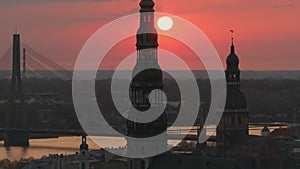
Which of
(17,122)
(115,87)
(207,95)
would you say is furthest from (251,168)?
(115,87)

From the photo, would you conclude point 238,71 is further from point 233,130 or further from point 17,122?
point 17,122

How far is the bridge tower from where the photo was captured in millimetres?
55312

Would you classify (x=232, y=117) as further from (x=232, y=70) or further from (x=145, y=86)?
(x=145, y=86)

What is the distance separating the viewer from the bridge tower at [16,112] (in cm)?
5531

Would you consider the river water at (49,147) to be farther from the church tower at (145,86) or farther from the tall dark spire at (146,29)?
the tall dark spire at (146,29)

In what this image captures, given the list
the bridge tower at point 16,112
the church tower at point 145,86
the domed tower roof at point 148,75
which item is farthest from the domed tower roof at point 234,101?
the bridge tower at point 16,112

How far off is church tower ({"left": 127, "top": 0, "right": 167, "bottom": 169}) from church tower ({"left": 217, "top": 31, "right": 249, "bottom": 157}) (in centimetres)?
715

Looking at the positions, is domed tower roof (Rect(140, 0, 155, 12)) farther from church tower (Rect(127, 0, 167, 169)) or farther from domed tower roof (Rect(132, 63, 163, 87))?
domed tower roof (Rect(132, 63, 163, 87))

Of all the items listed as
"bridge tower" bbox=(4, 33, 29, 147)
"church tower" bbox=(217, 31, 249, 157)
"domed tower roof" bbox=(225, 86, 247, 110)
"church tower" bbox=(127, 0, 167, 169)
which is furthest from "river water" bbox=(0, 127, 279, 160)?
"church tower" bbox=(127, 0, 167, 169)

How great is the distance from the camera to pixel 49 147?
5122 centimetres

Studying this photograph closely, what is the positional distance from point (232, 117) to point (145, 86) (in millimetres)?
7724

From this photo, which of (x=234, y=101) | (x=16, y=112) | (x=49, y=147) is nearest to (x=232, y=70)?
(x=234, y=101)

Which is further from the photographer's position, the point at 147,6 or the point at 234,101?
the point at 234,101

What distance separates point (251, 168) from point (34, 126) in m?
39.7
